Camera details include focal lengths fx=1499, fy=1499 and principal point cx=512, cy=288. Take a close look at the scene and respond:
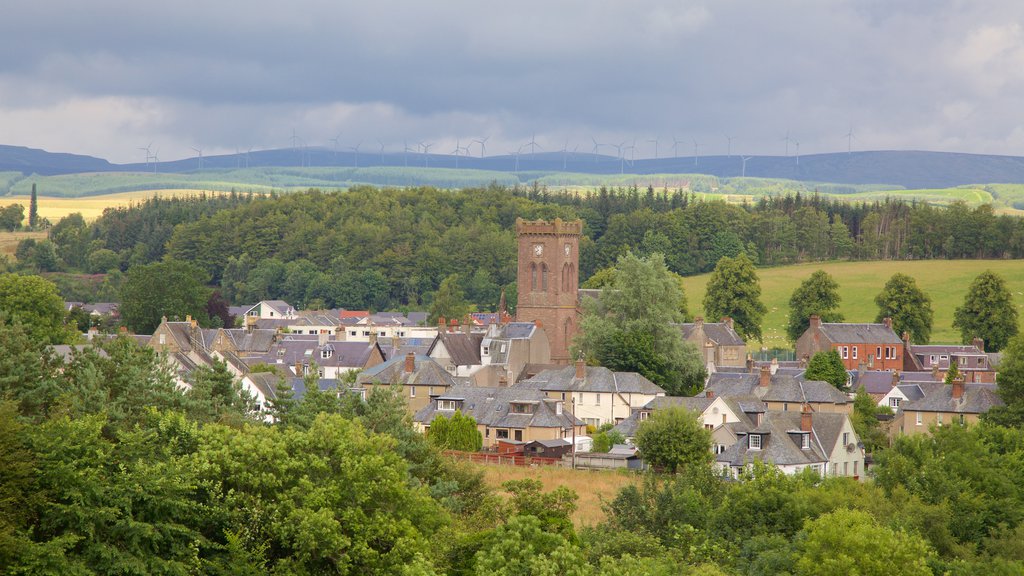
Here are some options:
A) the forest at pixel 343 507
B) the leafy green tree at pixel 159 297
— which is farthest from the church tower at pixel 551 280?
the forest at pixel 343 507

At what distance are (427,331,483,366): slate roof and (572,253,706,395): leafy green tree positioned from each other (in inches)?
264

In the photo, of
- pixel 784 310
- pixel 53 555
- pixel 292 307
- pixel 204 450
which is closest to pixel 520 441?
pixel 204 450

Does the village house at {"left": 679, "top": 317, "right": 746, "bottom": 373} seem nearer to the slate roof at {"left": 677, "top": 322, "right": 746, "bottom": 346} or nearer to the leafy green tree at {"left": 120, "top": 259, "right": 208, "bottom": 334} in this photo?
the slate roof at {"left": 677, "top": 322, "right": 746, "bottom": 346}

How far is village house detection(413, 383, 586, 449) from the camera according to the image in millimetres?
77688

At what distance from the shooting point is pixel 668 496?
1932 inches

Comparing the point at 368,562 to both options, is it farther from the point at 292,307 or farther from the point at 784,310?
the point at 292,307

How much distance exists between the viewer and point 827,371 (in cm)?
9575

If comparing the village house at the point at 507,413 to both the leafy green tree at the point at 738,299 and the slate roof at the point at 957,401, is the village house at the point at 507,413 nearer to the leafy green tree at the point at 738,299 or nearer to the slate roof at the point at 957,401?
the slate roof at the point at 957,401

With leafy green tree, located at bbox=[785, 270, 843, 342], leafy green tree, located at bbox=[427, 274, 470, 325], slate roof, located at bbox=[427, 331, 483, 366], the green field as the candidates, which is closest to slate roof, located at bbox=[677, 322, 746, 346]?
leafy green tree, located at bbox=[785, 270, 843, 342]

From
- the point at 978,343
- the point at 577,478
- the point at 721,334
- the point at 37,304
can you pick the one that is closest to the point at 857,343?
the point at 978,343

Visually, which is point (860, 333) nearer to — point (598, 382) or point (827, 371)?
point (827, 371)

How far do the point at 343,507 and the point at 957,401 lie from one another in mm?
52596

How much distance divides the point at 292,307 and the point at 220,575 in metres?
154

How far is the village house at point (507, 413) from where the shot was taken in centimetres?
7769
